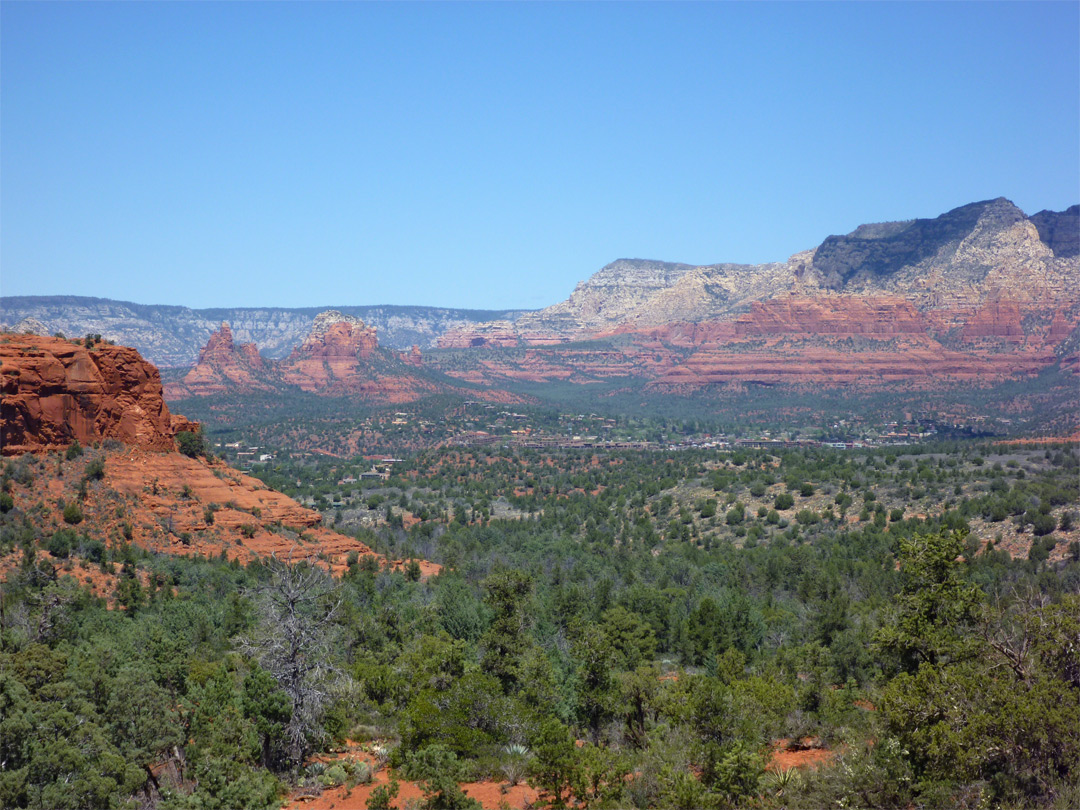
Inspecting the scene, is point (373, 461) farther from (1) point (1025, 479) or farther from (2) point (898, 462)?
(1) point (1025, 479)

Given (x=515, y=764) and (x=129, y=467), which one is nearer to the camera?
(x=515, y=764)

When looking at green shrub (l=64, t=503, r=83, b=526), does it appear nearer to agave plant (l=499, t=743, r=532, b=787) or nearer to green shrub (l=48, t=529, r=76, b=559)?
green shrub (l=48, t=529, r=76, b=559)

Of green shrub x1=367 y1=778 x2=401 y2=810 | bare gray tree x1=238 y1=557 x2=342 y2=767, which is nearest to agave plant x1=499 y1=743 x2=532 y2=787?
green shrub x1=367 y1=778 x2=401 y2=810

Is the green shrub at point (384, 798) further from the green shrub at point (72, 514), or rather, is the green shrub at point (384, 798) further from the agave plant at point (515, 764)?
the green shrub at point (72, 514)

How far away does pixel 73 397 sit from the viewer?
5391 centimetres

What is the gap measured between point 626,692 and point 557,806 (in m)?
7.34

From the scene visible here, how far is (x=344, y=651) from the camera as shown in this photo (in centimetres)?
3747

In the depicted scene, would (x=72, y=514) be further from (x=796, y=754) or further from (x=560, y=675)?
(x=796, y=754)

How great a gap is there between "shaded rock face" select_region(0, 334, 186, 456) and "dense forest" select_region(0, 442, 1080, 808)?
237 centimetres

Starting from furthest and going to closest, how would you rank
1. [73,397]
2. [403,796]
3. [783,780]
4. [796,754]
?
[73,397]
[796,754]
[403,796]
[783,780]

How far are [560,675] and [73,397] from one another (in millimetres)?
37577

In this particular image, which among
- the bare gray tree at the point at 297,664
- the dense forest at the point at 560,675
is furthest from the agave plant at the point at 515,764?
the bare gray tree at the point at 297,664

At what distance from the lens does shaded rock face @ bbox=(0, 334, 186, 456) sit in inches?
2025

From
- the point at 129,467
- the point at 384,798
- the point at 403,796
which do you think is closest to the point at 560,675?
the point at 403,796
